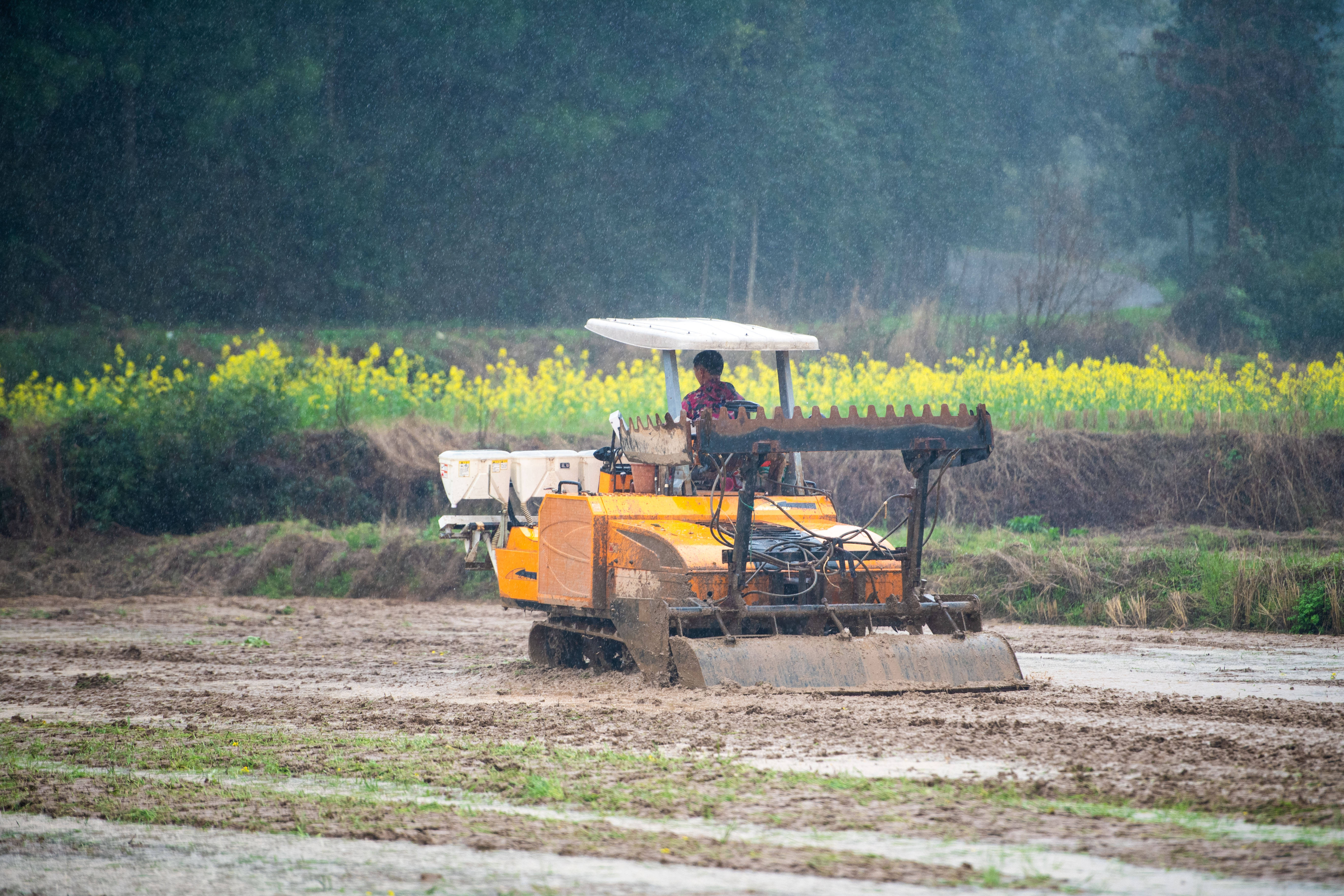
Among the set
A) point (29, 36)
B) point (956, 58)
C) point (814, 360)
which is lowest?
point (814, 360)

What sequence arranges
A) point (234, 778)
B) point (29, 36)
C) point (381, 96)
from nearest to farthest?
point (234, 778) → point (29, 36) → point (381, 96)

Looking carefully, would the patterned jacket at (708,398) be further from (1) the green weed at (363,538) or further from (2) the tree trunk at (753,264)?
(2) the tree trunk at (753,264)

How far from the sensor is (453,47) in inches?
1608

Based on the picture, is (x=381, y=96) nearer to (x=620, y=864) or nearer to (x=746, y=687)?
(x=746, y=687)

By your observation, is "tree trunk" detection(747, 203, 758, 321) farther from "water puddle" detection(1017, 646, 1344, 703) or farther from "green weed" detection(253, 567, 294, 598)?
"water puddle" detection(1017, 646, 1344, 703)

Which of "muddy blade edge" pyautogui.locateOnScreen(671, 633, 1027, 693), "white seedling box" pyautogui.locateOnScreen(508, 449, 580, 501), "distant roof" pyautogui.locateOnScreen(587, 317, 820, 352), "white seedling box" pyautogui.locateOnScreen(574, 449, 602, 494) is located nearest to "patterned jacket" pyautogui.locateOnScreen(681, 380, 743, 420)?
"distant roof" pyautogui.locateOnScreen(587, 317, 820, 352)

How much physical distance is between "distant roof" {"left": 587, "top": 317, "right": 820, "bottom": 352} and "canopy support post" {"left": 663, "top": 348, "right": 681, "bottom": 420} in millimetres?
156

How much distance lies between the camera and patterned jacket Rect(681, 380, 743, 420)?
10.8 metres

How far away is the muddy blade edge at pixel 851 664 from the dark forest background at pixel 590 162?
24.2 m

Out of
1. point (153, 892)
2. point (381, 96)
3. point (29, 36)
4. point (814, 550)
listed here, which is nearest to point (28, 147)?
point (29, 36)

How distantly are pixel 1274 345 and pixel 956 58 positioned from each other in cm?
1812

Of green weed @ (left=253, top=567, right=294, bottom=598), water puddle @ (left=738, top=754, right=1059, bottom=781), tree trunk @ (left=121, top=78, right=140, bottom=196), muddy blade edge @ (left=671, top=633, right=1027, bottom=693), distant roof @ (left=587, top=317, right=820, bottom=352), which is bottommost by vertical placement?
green weed @ (left=253, top=567, right=294, bottom=598)

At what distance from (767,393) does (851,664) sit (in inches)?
506

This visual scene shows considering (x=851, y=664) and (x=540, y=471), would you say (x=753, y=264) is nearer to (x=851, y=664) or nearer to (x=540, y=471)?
(x=540, y=471)
